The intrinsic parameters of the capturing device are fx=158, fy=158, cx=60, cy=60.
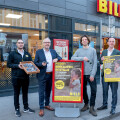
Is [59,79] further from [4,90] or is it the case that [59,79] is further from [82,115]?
[4,90]

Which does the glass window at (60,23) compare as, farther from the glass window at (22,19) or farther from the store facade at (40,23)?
the glass window at (22,19)

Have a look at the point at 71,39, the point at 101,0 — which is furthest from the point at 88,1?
the point at 71,39

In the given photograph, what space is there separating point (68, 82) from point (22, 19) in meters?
3.94

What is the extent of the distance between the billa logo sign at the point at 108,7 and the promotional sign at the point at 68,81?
6041mm

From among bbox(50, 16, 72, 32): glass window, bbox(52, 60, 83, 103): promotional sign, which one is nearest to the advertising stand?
bbox(52, 60, 83, 103): promotional sign

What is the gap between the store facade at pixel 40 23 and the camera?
632 centimetres

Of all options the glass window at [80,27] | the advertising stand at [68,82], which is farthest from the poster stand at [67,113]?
the glass window at [80,27]

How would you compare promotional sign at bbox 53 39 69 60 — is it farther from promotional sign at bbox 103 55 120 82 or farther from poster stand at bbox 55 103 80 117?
poster stand at bbox 55 103 80 117

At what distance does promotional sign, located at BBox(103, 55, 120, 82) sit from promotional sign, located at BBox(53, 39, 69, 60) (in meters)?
3.66

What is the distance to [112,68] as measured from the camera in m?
4.20

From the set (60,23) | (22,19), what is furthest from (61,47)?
(22,19)

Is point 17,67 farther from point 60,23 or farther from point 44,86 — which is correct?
point 60,23

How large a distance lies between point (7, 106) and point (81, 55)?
2.81m

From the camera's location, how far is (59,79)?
13.4 ft
